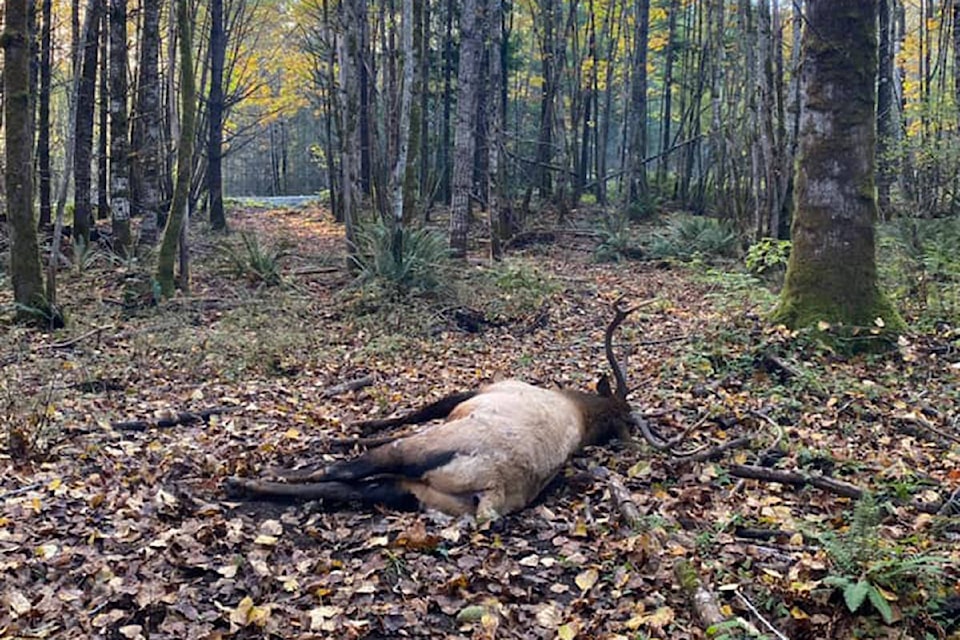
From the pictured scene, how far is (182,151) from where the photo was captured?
9.47m

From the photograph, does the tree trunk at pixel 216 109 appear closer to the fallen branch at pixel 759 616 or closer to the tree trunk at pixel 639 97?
the tree trunk at pixel 639 97

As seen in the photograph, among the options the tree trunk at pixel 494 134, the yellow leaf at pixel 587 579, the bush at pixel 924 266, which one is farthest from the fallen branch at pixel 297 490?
the tree trunk at pixel 494 134

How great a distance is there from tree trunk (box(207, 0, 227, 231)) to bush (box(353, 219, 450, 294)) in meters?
7.92

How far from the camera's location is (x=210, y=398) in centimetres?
648

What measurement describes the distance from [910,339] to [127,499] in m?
6.16

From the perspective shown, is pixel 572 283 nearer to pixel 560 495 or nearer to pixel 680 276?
pixel 680 276

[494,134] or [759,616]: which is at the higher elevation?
[494,134]

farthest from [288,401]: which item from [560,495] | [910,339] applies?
[910,339]

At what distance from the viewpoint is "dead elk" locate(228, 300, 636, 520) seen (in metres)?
4.04

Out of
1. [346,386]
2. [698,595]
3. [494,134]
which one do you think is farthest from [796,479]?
[494,134]

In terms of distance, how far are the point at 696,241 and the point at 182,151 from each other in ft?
32.8

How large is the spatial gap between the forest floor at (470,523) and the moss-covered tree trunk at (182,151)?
1.52 meters

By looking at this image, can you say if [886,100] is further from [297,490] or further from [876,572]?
[297,490]

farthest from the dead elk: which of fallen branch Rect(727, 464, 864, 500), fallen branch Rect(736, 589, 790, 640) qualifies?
fallen branch Rect(736, 589, 790, 640)
